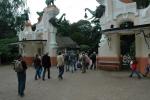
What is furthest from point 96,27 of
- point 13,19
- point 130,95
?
point 130,95

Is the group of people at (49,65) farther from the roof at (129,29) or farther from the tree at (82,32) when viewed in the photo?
the tree at (82,32)

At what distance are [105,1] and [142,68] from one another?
7.67 m

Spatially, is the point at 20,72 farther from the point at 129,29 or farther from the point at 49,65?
the point at 129,29

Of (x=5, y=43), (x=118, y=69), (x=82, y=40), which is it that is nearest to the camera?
(x=118, y=69)

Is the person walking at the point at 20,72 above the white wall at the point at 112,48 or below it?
below

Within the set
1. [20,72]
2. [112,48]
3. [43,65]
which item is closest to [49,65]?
[43,65]

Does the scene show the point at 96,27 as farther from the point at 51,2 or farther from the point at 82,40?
the point at 51,2

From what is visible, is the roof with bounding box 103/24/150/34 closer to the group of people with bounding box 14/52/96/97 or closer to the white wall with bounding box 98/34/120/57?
the white wall with bounding box 98/34/120/57

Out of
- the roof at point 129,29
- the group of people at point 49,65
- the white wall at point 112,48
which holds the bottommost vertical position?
the group of people at point 49,65

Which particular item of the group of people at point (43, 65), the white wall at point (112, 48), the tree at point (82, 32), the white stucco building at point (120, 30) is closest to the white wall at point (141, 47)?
the white stucco building at point (120, 30)

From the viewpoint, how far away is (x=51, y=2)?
39.0 meters

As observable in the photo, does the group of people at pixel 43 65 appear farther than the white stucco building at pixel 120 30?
No

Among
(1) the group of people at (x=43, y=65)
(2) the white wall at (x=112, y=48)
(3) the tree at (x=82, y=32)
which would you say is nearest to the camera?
(1) the group of people at (x=43, y=65)

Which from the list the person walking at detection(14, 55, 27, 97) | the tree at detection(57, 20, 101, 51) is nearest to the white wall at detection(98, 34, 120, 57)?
the person walking at detection(14, 55, 27, 97)
